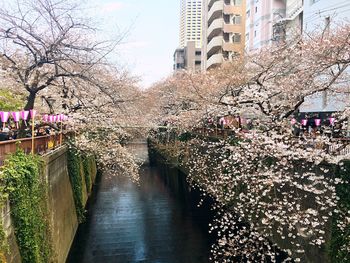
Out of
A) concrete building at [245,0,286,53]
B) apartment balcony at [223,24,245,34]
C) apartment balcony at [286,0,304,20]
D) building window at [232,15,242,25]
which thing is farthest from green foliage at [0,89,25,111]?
building window at [232,15,242,25]

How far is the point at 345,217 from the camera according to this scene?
8922 mm

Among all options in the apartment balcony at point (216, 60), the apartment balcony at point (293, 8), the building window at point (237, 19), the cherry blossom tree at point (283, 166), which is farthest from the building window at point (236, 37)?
the cherry blossom tree at point (283, 166)

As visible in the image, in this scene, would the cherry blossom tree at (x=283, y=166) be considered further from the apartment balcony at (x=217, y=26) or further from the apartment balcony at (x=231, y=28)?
the apartment balcony at (x=217, y=26)

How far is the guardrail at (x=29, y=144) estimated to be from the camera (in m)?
7.77

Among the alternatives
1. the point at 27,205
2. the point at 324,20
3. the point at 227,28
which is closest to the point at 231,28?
the point at 227,28

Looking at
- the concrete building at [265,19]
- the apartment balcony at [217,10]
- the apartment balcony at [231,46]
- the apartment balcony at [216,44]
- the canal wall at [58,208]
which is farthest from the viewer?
the apartment balcony at [217,10]

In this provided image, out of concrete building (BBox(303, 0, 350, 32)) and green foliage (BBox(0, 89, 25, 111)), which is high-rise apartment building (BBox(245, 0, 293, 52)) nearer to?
concrete building (BBox(303, 0, 350, 32))

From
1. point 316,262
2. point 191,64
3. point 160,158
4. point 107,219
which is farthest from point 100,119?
point 191,64

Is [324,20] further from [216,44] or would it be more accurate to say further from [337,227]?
[216,44]

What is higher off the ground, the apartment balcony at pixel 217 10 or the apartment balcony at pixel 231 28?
the apartment balcony at pixel 217 10

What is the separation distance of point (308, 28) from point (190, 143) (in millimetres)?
11082

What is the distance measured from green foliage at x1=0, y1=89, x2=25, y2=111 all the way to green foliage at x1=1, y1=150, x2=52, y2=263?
29.9 feet

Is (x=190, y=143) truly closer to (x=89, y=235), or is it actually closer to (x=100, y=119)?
(x=100, y=119)

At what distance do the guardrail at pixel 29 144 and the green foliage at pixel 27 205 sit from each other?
0.20 metres
